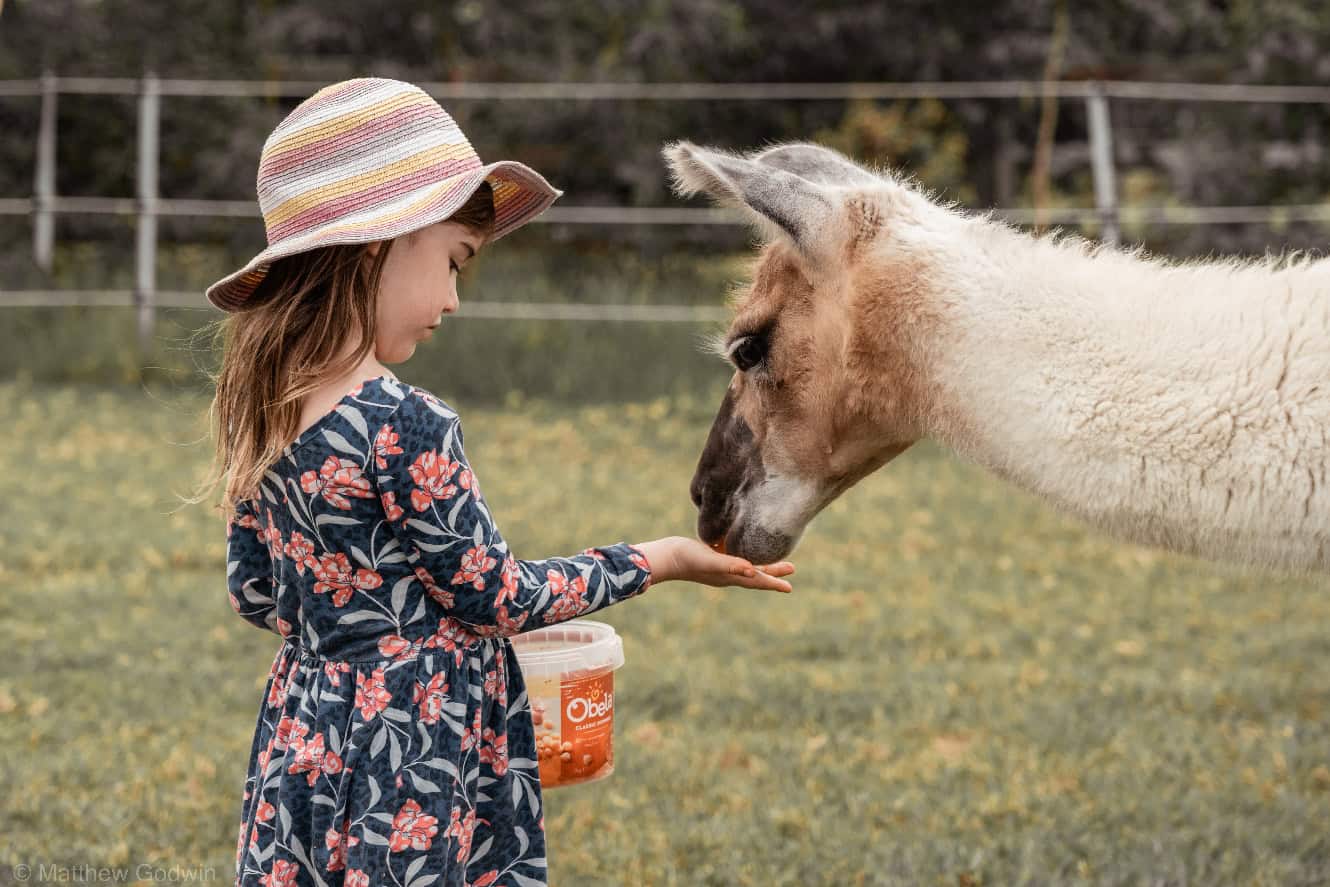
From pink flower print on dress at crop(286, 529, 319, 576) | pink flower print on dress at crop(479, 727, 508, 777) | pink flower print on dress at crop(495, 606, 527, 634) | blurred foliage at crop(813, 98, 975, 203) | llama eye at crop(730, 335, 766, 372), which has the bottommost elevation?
pink flower print on dress at crop(479, 727, 508, 777)

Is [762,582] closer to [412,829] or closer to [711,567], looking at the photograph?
[711,567]

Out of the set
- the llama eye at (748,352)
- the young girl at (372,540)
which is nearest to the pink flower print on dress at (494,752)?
the young girl at (372,540)

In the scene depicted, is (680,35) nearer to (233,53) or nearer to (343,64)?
(343,64)

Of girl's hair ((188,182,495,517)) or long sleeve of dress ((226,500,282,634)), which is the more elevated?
girl's hair ((188,182,495,517))

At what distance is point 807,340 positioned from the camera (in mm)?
2828

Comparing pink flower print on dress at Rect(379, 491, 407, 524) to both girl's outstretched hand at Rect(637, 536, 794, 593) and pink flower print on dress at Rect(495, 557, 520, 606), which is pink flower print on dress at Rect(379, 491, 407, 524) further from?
girl's outstretched hand at Rect(637, 536, 794, 593)

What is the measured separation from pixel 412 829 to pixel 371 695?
0.69 ft

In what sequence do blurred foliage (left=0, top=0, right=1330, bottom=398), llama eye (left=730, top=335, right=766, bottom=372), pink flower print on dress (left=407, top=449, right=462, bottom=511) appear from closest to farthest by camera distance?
pink flower print on dress (left=407, top=449, right=462, bottom=511) → llama eye (left=730, top=335, right=766, bottom=372) → blurred foliage (left=0, top=0, right=1330, bottom=398)

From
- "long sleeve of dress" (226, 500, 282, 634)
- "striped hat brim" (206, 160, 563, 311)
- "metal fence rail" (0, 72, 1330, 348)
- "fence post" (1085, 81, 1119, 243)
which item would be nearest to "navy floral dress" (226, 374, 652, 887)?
"long sleeve of dress" (226, 500, 282, 634)

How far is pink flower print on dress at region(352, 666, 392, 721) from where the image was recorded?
227 centimetres

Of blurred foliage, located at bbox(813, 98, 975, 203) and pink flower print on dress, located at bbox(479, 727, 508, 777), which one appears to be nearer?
pink flower print on dress, located at bbox(479, 727, 508, 777)

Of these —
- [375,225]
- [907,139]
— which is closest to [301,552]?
[375,225]

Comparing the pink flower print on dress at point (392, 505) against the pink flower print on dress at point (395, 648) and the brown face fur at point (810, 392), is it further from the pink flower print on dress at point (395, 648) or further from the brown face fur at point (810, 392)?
the brown face fur at point (810, 392)

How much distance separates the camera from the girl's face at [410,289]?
2.36 m
